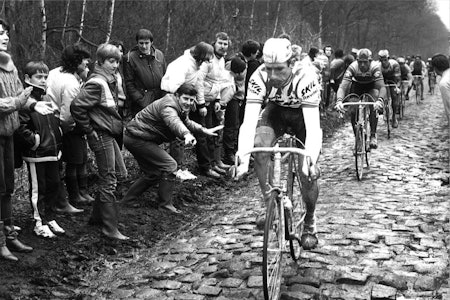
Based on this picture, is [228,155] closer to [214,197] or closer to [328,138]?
[214,197]

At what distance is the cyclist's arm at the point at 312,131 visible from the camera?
559cm

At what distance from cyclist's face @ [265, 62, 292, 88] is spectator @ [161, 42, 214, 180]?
143 inches

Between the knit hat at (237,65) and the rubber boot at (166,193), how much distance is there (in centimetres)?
346

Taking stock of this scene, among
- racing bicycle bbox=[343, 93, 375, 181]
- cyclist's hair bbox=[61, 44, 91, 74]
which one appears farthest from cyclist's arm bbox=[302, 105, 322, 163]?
racing bicycle bbox=[343, 93, 375, 181]

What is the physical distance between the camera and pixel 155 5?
63.6 feet

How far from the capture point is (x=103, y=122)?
715 cm

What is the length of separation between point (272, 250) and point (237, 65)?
21.5 feet

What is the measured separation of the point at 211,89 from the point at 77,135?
323 centimetres

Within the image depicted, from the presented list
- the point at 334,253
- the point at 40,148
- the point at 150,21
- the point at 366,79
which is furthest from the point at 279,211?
the point at 150,21

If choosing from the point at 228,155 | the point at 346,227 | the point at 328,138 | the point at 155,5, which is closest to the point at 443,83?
the point at 346,227

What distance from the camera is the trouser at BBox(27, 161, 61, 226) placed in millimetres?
6805

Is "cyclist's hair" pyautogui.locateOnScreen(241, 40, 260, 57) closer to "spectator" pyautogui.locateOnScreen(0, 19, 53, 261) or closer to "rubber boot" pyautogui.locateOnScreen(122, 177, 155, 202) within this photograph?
"rubber boot" pyautogui.locateOnScreen(122, 177, 155, 202)

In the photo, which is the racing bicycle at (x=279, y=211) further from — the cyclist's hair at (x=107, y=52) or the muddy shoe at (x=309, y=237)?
the cyclist's hair at (x=107, y=52)

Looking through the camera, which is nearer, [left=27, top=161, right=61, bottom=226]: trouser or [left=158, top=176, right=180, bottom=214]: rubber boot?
[left=27, top=161, right=61, bottom=226]: trouser
